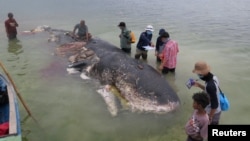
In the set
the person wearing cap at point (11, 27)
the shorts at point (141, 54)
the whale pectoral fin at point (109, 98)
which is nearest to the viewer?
the whale pectoral fin at point (109, 98)

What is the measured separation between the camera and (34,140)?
7.66 metres

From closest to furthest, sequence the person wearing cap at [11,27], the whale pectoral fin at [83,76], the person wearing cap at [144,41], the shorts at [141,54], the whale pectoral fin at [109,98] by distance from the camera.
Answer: the whale pectoral fin at [109,98] → the whale pectoral fin at [83,76] → the person wearing cap at [144,41] → the shorts at [141,54] → the person wearing cap at [11,27]

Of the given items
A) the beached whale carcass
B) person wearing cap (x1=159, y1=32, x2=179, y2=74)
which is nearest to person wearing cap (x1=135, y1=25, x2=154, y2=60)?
the beached whale carcass

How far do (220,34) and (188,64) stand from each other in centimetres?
671

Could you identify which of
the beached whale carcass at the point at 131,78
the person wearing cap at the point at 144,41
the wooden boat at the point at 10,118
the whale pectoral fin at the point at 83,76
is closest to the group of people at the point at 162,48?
the person wearing cap at the point at 144,41

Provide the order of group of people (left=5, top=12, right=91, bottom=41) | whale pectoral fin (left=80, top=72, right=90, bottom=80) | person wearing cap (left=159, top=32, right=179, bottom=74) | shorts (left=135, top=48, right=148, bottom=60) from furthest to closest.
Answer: group of people (left=5, top=12, right=91, bottom=41)
shorts (left=135, top=48, right=148, bottom=60)
whale pectoral fin (left=80, top=72, right=90, bottom=80)
person wearing cap (left=159, top=32, right=179, bottom=74)

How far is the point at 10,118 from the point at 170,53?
6.20 meters

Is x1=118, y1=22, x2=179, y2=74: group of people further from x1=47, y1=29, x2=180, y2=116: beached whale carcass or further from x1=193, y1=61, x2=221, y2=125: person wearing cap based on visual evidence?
x1=193, y1=61, x2=221, y2=125: person wearing cap

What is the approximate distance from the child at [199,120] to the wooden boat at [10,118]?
342cm

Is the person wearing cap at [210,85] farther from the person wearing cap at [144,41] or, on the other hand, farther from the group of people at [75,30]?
the group of people at [75,30]

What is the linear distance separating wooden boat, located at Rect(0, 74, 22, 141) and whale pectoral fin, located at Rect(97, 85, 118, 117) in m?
2.88

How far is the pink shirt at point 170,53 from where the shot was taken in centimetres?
1065

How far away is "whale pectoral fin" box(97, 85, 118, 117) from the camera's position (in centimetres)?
911

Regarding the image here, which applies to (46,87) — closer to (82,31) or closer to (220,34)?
(82,31)
